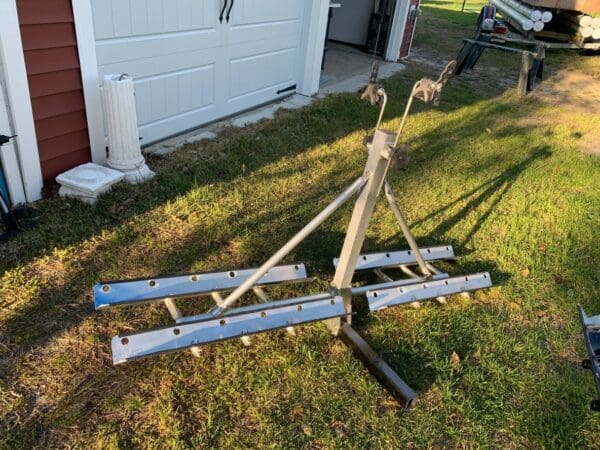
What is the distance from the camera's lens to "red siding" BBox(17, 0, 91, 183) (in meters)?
3.07

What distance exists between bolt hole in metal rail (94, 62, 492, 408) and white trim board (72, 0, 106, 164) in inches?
75.5

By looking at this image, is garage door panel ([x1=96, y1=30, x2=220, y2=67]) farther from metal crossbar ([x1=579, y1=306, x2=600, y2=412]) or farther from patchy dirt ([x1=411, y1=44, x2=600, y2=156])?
patchy dirt ([x1=411, y1=44, x2=600, y2=156])

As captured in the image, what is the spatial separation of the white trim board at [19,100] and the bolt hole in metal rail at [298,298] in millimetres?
1597

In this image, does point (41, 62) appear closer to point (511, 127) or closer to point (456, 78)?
point (511, 127)

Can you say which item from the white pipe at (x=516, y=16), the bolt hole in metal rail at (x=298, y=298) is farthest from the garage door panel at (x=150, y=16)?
the white pipe at (x=516, y=16)

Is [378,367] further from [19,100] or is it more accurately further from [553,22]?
[553,22]

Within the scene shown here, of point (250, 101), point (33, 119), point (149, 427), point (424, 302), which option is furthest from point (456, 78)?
point (149, 427)

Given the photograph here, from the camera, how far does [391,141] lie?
2059mm

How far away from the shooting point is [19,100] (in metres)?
3.08

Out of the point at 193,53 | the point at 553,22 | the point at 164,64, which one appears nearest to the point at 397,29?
the point at 193,53

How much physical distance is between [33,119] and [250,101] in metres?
2.92

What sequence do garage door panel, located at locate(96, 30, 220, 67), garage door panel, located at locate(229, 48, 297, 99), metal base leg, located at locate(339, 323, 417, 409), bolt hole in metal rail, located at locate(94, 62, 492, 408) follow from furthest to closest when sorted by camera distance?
garage door panel, located at locate(229, 48, 297, 99) → garage door panel, located at locate(96, 30, 220, 67) → metal base leg, located at locate(339, 323, 417, 409) → bolt hole in metal rail, located at locate(94, 62, 492, 408)

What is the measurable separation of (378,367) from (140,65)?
10.7ft

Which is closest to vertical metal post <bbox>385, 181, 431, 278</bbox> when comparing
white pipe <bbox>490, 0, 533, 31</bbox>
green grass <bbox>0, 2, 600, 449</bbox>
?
green grass <bbox>0, 2, 600, 449</bbox>
